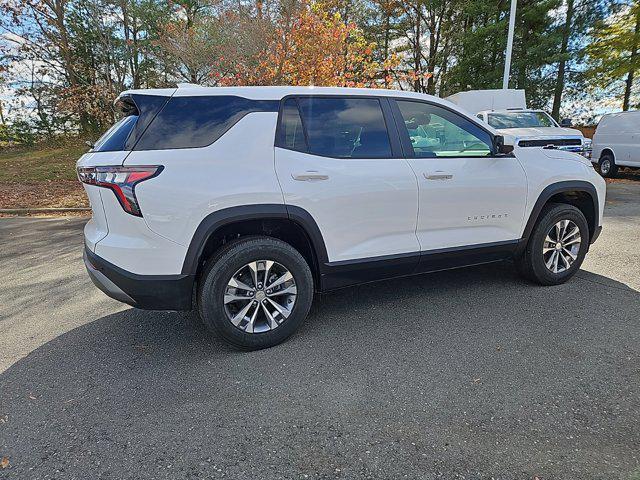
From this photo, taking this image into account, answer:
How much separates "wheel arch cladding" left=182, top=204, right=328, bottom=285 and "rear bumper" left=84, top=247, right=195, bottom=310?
113 millimetres

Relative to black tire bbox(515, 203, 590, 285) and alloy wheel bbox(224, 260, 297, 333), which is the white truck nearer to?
black tire bbox(515, 203, 590, 285)

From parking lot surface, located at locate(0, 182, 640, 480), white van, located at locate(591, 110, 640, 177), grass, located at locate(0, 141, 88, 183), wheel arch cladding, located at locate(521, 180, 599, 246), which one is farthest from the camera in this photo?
white van, located at locate(591, 110, 640, 177)

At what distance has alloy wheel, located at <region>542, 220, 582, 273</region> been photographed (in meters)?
4.01

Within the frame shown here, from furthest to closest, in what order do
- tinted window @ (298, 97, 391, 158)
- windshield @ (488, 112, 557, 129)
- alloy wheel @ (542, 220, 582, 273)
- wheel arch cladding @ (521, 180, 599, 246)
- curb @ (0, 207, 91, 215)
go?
1. windshield @ (488, 112, 557, 129)
2. curb @ (0, 207, 91, 215)
3. alloy wheel @ (542, 220, 582, 273)
4. wheel arch cladding @ (521, 180, 599, 246)
5. tinted window @ (298, 97, 391, 158)

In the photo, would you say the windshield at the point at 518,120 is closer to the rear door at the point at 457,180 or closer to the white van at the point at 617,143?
the white van at the point at 617,143

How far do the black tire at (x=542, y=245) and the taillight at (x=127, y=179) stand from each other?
3.34 m

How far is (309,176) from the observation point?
296 centimetres

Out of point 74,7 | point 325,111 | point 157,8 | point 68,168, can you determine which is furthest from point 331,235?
point 74,7

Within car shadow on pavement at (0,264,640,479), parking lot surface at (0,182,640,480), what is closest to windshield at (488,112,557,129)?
parking lot surface at (0,182,640,480)

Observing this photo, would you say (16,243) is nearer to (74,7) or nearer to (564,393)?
(564,393)

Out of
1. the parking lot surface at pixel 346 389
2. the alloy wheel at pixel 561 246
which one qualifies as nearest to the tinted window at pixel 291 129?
the parking lot surface at pixel 346 389

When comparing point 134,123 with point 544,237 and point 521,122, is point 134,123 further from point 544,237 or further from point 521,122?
point 521,122

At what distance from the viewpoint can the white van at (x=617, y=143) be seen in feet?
40.3

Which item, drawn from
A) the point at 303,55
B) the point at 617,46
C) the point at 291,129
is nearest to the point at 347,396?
the point at 291,129
